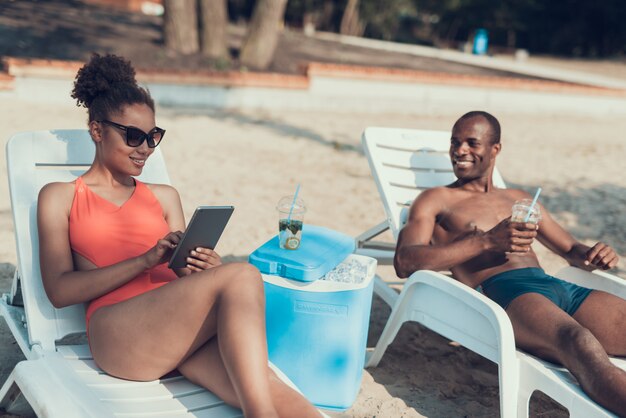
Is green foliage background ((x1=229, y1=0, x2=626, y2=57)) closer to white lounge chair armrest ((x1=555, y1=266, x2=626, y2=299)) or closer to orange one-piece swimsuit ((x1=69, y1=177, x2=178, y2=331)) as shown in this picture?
white lounge chair armrest ((x1=555, y1=266, x2=626, y2=299))

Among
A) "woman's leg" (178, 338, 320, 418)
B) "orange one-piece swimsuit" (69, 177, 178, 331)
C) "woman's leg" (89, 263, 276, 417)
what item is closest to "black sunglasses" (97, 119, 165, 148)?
"orange one-piece swimsuit" (69, 177, 178, 331)

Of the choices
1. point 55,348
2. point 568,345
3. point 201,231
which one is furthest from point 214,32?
→ point 568,345

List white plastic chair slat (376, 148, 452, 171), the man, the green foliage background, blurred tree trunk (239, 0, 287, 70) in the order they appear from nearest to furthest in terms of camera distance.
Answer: the man, white plastic chair slat (376, 148, 452, 171), blurred tree trunk (239, 0, 287, 70), the green foliage background

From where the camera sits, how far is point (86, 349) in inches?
123

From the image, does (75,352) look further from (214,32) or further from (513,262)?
(214,32)

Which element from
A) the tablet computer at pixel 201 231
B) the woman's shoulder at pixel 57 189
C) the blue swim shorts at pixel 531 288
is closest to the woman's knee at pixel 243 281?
the tablet computer at pixel 201 231

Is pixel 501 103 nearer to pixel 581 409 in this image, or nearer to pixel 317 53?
pixel 317 53

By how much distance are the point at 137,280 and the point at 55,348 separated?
1.63ft

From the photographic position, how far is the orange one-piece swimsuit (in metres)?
3.00

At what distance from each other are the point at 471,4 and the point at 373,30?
364 cm

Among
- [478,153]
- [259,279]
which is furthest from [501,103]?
[259,279]

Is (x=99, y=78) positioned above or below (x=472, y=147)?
above

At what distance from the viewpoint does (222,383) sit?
2789mm

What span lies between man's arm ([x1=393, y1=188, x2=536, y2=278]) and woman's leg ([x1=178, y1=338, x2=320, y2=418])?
1.24 metres
